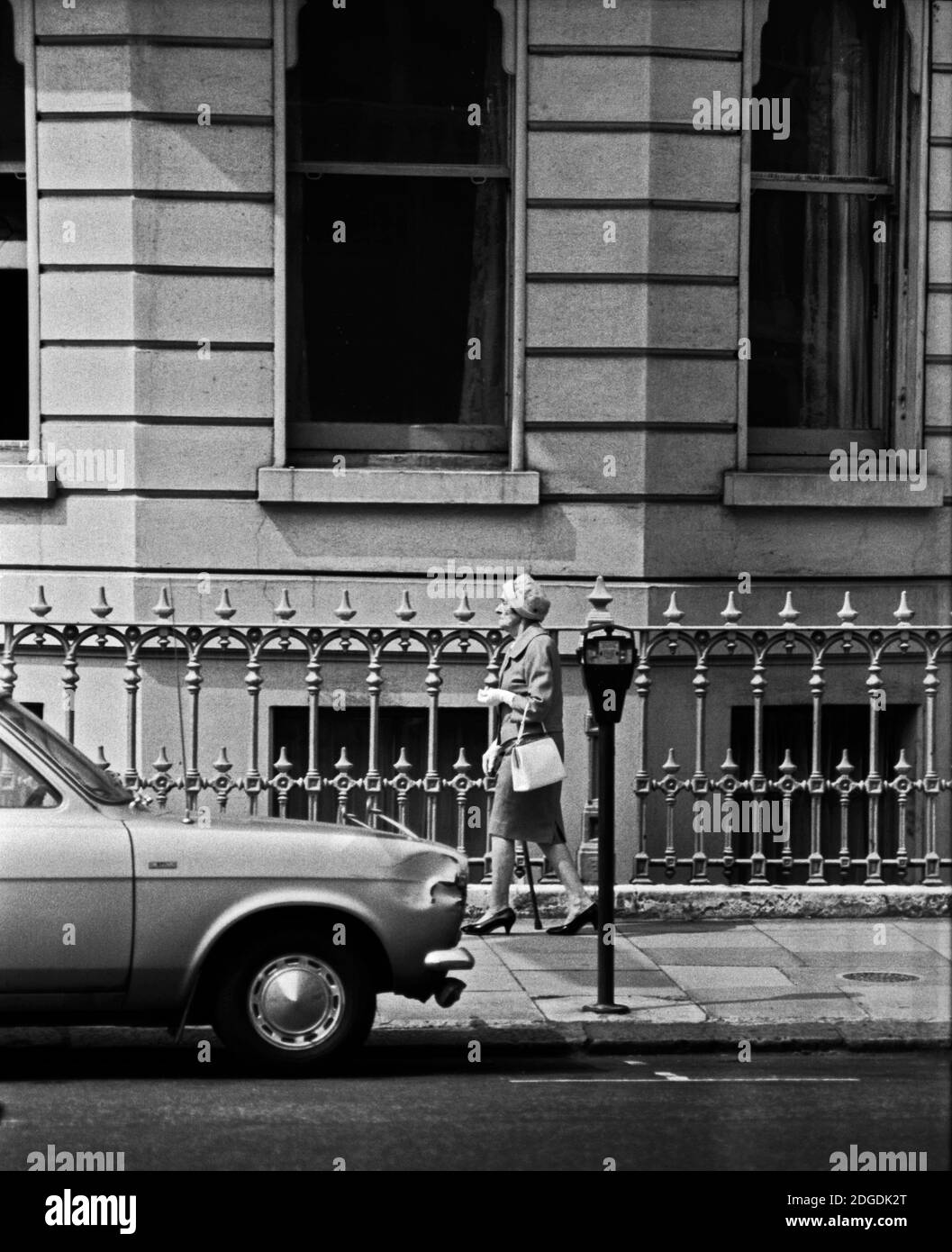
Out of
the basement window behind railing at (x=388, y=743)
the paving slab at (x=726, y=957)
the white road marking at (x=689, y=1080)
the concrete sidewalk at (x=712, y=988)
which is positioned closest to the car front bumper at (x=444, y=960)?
the white road marking at (x=689, y=1080)

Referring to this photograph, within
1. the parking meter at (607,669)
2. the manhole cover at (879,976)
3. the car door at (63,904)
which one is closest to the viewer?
the car door at (63,904)

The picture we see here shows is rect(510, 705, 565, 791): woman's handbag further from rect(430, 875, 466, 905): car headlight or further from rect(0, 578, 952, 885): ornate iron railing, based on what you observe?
rect(430, 875, 466, 905): car headlight

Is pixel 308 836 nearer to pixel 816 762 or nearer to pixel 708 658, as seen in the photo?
pixel 816 762

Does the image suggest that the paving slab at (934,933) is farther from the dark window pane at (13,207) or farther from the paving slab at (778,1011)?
the dark window pane at (13,207)

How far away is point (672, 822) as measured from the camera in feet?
40.4

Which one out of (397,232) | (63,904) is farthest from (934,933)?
(397,232)

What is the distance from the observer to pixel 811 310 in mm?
14586

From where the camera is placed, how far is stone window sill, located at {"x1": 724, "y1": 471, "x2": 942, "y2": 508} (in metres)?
13.8

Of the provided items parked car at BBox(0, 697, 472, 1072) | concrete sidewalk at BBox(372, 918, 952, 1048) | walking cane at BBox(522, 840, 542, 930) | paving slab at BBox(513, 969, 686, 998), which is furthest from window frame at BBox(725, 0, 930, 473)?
parked car at BBox(0, 697, 472, 1072)

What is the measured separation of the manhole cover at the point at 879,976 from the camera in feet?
34.8

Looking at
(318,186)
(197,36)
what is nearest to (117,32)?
(197,36)

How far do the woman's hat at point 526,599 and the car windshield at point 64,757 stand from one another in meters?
3.34

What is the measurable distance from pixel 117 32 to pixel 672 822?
20.7ft

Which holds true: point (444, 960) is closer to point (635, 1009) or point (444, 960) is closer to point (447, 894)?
point (447, 894)
